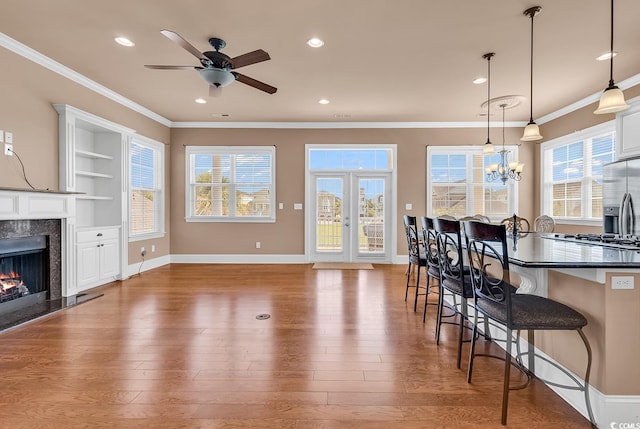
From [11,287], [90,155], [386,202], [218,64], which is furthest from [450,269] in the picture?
[90,155]

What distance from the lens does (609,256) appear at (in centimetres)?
188

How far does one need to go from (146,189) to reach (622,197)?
7695 mm

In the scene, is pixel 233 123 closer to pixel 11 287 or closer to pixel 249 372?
pixel 11 287

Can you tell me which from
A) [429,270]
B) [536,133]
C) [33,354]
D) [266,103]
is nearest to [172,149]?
[266,103]

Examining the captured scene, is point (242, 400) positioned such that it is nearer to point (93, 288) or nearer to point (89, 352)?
point (89, 352)

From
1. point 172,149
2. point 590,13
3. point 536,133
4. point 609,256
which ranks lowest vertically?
point 609,256

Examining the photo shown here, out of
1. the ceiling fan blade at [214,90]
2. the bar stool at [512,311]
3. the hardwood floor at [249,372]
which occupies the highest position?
the ceiling fan blade at [214,90]

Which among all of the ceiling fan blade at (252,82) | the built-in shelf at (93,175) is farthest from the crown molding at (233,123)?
the ceiling fan blade at (252,82)

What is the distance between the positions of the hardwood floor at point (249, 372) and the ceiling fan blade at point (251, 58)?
2.67 m

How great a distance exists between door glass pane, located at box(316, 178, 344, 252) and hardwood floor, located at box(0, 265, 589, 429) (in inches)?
115

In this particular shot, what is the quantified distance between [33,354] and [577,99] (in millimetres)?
7962

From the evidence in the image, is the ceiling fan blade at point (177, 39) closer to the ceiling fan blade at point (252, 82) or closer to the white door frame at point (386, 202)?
the ceiling fan blade at point (252, 82)

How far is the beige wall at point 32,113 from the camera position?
3.42 m

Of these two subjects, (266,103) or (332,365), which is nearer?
(332,365)
